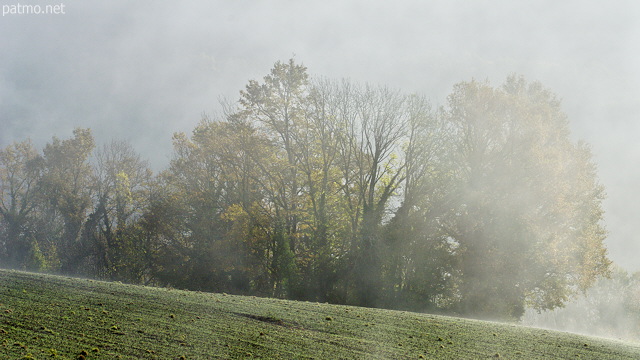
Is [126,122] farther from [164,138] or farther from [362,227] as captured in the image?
[362,227]

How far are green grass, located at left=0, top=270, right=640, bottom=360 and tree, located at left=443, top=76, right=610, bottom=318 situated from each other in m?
16.6

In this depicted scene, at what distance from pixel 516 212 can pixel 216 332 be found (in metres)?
25.0

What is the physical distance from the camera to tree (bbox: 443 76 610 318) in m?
31.2

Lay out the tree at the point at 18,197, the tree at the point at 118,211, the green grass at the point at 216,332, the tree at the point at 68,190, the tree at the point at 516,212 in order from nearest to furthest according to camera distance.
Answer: the green grass at the point at 216,332, the tree at the point at 516,212, the tree at the point at 118,211, the tree at the point at 68,190, the tree at the point at 18,197

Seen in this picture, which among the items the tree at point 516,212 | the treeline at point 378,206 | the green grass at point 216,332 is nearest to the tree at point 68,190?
the treeline at point 378,206

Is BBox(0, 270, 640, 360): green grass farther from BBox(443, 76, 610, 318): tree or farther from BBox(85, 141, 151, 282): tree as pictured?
BBox(85, 141, 151, 282): tree

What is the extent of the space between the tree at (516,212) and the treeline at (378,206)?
0.09 m

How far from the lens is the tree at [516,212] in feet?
102

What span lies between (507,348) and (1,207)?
194 ft

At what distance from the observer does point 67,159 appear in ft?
192

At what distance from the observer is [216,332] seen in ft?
36.4

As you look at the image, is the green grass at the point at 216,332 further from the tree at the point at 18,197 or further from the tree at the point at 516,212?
the tree at the point at 18,197

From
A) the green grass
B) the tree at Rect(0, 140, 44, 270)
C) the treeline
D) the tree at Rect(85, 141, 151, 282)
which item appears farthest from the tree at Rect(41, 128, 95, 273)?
the green grass

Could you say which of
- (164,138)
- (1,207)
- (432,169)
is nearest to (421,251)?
(432,169)
